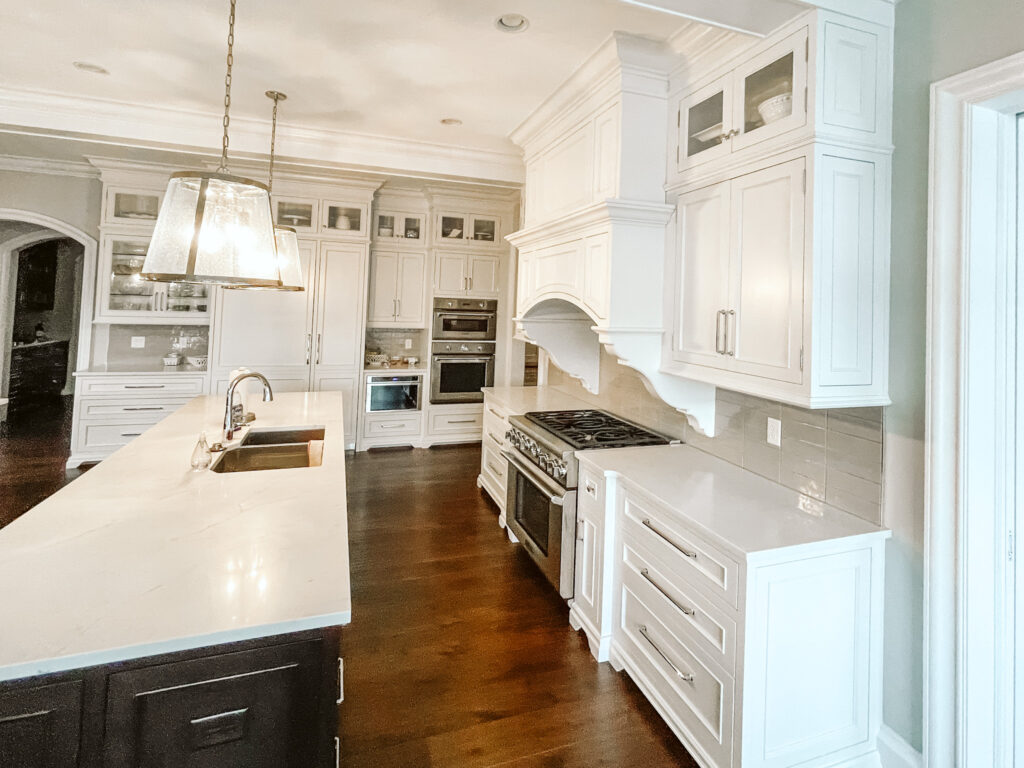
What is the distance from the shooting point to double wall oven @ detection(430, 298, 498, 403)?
5.97 metres

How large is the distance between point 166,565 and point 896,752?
2.26 metres

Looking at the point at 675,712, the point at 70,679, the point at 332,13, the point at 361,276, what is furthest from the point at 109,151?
the point at 675,712

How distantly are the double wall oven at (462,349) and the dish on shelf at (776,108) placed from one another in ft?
14.3

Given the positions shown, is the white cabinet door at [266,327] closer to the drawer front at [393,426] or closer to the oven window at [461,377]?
the drawer front at [393,426]

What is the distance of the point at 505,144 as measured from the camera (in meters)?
4.15

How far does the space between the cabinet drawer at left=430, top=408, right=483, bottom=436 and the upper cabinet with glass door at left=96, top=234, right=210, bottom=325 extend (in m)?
2.52

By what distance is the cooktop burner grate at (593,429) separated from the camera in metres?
2.75

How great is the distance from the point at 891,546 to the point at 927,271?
0.89m

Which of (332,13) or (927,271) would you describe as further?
(332,13)

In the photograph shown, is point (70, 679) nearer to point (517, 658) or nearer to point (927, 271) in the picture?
point (517, 658)

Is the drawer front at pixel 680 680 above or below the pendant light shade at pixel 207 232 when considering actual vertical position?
below

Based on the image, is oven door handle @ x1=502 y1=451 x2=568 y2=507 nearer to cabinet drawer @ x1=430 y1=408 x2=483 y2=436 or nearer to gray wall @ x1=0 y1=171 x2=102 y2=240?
cabinet drawer @ x1=430 y1=408 x2=483 y2=436

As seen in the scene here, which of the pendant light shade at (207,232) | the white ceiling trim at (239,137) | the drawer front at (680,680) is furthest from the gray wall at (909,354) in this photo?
the white ceiling trim at (239,137)

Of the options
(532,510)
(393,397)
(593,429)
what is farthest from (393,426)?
(593,429)
